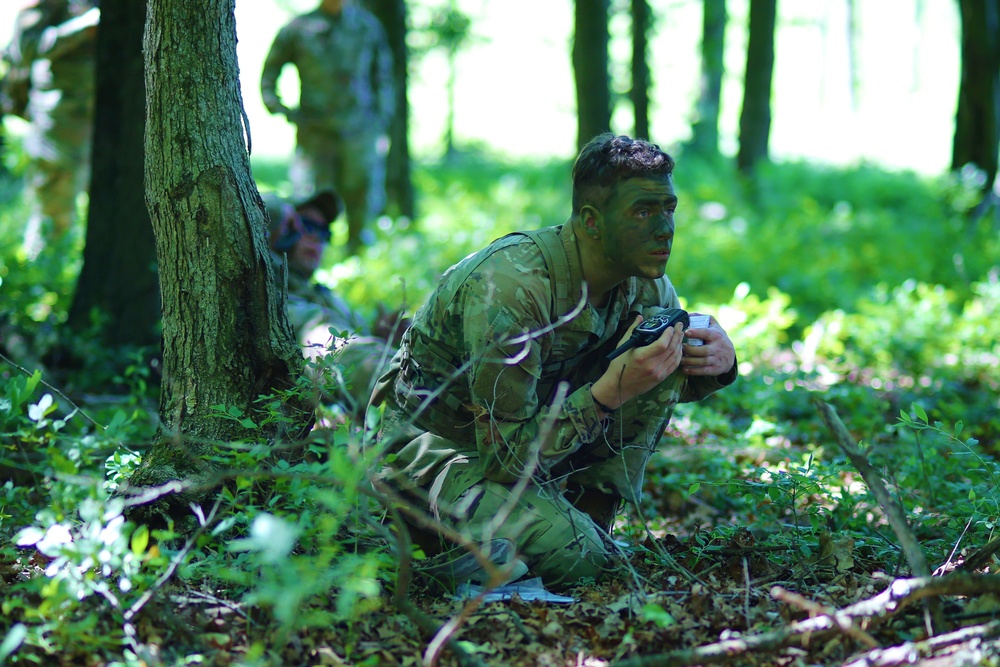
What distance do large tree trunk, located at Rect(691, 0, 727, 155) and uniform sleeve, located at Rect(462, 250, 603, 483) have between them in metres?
15.2

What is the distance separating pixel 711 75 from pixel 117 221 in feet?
48.6

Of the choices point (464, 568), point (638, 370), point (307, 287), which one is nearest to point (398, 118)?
point (307, 287)

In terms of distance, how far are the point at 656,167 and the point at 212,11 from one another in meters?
1.64

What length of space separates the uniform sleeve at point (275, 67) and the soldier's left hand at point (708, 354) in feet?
19.9

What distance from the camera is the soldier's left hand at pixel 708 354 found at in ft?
10.9

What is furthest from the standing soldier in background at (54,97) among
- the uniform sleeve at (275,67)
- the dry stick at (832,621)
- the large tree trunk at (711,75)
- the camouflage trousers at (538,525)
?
the large tree trunk at (711,75)

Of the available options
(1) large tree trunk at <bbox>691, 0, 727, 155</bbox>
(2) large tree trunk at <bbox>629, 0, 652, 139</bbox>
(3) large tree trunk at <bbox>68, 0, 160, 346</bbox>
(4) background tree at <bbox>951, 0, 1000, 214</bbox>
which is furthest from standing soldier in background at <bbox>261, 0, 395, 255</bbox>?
(1) large tree trunk at <bbox>691, 0, 727, 155</bbox>

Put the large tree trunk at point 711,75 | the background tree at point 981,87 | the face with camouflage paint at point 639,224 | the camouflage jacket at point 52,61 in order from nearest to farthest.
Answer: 1. the face with camouflage paint at point 639,224
2. the camouflage jacket at point 52,61
3. the background tree at point 981,87
4. the large tree trunk at point 711,75

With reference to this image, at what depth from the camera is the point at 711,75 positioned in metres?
17.8

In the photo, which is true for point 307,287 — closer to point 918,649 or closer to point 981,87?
point 918,649

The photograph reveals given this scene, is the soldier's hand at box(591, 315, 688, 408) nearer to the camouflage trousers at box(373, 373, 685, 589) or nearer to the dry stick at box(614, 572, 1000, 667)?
the camouflage trousers at box(373, 373, 685, 589)

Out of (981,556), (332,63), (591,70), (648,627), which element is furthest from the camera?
(591,70)

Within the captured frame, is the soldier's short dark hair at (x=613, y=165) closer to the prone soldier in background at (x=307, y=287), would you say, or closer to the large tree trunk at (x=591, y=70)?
the prone soldier in background at (x=307, y=287)

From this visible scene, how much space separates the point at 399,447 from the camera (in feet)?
11.7
